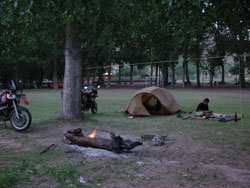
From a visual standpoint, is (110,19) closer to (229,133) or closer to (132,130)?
(132,130)

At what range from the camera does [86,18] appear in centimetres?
768

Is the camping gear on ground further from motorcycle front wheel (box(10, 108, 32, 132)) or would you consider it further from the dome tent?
motorcycle front wheel (box(10, 108, 32, 132))

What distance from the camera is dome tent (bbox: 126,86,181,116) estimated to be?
38.5 ft

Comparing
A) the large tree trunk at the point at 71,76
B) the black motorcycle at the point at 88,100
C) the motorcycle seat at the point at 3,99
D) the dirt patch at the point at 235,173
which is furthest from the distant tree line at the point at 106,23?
the black motorcycle at the point at 88,100

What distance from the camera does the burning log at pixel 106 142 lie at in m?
5.54

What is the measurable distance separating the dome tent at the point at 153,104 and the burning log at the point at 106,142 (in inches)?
224

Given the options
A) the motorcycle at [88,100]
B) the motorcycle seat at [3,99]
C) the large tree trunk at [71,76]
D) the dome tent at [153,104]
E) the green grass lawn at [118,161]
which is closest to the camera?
the green grass lawn at [118,161]

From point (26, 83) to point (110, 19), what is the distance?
36751mm

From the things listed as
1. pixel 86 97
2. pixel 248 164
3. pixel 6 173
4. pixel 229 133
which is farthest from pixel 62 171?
pixel 86 97

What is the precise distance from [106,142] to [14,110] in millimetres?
2995

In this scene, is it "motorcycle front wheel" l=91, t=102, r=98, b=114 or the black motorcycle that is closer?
the black motorcycle

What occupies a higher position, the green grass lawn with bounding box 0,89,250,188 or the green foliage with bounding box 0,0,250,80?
the green foliage with bounding box 0,0,250,80

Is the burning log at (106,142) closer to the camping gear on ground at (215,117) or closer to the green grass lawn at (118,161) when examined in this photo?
the green grass lawn at (118,161)

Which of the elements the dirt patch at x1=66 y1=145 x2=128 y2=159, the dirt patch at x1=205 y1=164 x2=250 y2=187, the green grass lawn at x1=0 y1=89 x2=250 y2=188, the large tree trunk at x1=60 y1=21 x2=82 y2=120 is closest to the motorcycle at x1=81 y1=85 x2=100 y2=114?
the large tree trunk at x1=60 y1=21 x2=82 y2=120
